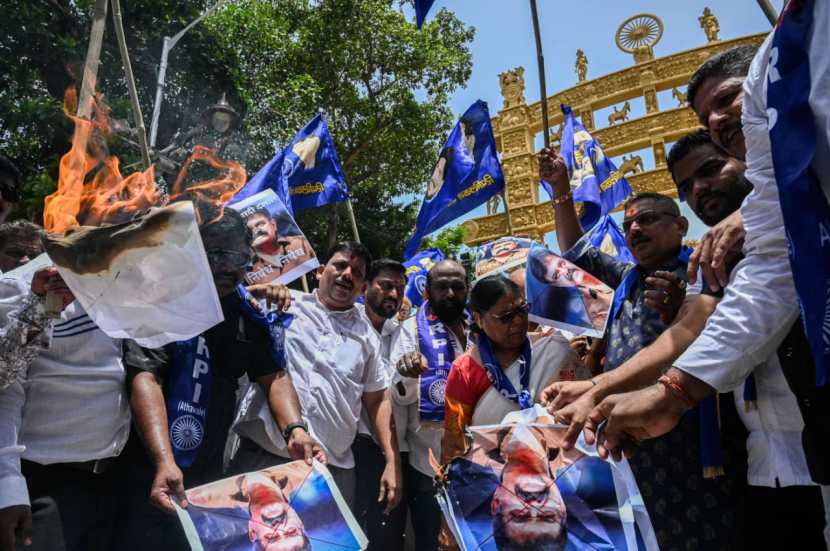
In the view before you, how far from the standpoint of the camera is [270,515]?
1884 millimetres

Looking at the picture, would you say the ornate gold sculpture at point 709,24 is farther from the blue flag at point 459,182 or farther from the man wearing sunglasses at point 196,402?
the man wearing sunglasses at point 196,402

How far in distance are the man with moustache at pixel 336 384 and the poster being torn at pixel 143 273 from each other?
3.27 ft

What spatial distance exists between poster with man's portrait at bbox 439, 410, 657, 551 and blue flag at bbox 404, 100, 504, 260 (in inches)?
141

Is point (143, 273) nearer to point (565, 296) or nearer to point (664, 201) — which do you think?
point (565, 296)

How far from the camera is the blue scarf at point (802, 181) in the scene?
1170 mm

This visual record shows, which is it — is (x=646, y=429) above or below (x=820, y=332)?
below

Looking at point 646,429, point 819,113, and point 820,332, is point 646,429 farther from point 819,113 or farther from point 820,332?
point 819,113

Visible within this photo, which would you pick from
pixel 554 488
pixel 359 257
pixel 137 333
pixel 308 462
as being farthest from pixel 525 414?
pixel 359 257

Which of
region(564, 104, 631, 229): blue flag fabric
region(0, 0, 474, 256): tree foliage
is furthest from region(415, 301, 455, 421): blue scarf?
region(0, 0, 474, 256): tree foliage

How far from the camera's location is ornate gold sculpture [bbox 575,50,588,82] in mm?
15828

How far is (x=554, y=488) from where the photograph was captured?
1661mm

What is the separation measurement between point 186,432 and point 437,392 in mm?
1330

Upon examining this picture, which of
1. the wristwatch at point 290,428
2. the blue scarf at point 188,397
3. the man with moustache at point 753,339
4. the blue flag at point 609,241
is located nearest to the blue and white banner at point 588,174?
the blue flag at point 609,241

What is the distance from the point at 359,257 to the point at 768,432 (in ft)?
7.36
